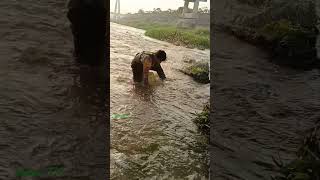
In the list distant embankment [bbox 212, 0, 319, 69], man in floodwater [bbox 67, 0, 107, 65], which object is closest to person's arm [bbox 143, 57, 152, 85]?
man in floodwater [bbox 67, 0, 107, 65]

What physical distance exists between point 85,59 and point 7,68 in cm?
71

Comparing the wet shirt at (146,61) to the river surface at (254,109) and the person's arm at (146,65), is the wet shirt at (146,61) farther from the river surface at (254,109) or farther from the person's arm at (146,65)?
the river surface at (254,109)

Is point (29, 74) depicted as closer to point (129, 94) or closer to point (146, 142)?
point (146, 142)

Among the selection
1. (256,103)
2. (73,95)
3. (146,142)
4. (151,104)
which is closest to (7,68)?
(73,95)

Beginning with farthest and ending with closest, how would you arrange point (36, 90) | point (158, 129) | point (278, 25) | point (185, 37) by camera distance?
point (185, 37), point (158, 129), point (36, 90), point (278, 25)

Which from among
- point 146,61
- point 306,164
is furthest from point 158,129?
point 306,164

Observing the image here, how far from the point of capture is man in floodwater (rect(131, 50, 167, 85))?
10.2 m

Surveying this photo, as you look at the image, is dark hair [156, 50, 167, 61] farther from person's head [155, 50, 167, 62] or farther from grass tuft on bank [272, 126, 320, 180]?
grass tuft on bank [272, 126, 320, 180]

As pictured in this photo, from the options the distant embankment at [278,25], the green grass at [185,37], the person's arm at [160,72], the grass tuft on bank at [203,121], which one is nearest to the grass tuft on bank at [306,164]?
the distant embankment at [278,25]

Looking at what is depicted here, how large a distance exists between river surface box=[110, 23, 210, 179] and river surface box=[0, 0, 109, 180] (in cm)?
216

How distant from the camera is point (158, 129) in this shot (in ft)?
25.0

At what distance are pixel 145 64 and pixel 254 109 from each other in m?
6.96

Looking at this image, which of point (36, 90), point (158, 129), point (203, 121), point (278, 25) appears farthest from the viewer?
point (203, 121)

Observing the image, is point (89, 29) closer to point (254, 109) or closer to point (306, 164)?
point (254, 109)
